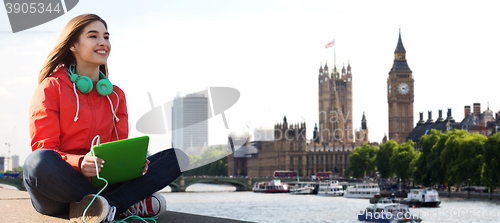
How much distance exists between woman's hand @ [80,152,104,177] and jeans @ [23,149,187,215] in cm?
16

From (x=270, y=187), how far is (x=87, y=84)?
76352 millimetres

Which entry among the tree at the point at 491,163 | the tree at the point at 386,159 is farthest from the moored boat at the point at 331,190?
the tree at the point at 491,163

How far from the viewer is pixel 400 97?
11369cm

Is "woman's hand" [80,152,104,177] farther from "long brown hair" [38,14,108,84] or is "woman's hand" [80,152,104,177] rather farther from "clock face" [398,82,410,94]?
"clock face" [398,82,410,94]

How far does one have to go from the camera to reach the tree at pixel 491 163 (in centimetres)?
4372

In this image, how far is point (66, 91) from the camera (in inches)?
166

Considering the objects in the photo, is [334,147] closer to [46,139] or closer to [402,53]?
[402,53]

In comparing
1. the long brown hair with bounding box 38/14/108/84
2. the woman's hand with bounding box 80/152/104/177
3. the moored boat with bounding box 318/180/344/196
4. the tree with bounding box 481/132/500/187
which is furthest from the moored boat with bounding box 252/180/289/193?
the woman's hand with bounding box 80/152/104/177

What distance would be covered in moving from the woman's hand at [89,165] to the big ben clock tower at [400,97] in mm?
112185

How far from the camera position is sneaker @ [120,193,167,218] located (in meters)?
4.52

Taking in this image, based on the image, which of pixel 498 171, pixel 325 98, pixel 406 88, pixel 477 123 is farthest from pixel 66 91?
pixel 325 98

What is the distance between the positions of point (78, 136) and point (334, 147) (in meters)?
119

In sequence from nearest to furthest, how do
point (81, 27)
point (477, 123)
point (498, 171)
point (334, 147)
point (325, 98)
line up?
1. point (81, 27)
2. point (498, 171)
3. point (477, 123)
4. point (334, 147)
5. point (325, 98)

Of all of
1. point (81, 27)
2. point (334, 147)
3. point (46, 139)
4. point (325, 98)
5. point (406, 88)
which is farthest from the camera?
point (325, 98)
